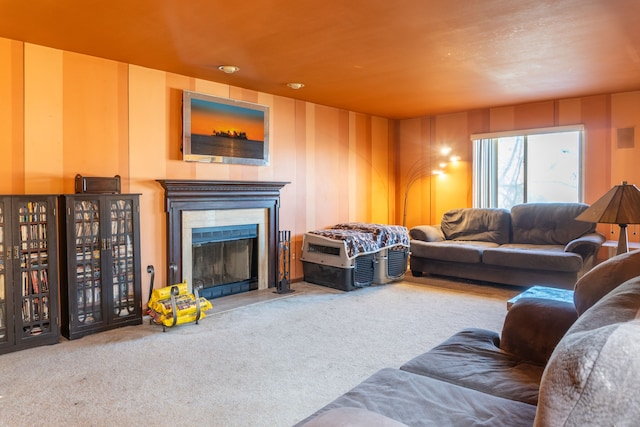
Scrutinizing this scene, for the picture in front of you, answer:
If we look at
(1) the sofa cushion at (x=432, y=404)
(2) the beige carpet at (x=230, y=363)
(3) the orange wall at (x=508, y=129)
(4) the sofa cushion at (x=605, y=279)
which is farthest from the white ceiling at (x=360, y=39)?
(2) the beige carpet at (x=230, y=363)

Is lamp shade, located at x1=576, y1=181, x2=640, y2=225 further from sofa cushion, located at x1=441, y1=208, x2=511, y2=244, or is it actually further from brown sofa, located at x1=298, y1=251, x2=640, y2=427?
sofa cushion, located at x1=441, y1=208, x2=511, y2=244

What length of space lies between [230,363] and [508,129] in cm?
518

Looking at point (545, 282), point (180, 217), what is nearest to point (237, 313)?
point (180, 217)

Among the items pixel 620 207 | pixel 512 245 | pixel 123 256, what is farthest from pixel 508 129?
pixel 123 256

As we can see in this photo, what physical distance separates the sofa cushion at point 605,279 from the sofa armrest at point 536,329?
21 cm

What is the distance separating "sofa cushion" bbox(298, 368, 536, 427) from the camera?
137 cm

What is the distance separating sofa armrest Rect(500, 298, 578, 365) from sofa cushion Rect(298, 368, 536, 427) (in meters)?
0.54

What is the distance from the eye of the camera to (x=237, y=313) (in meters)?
4.24

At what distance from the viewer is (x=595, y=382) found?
2.47ft

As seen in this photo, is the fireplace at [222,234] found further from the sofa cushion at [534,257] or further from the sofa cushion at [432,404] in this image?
the sofa cushion at [432,404]

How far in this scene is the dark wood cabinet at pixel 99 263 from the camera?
3510 mm


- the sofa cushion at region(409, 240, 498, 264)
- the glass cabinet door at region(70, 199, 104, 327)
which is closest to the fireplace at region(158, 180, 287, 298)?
the glass cabinet door at region(70, 199, 104, 327)

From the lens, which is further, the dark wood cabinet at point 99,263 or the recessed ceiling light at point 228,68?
the recessed ceiling light at point 228,68

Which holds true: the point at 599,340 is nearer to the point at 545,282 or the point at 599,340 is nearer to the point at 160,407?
the point at 160,407
